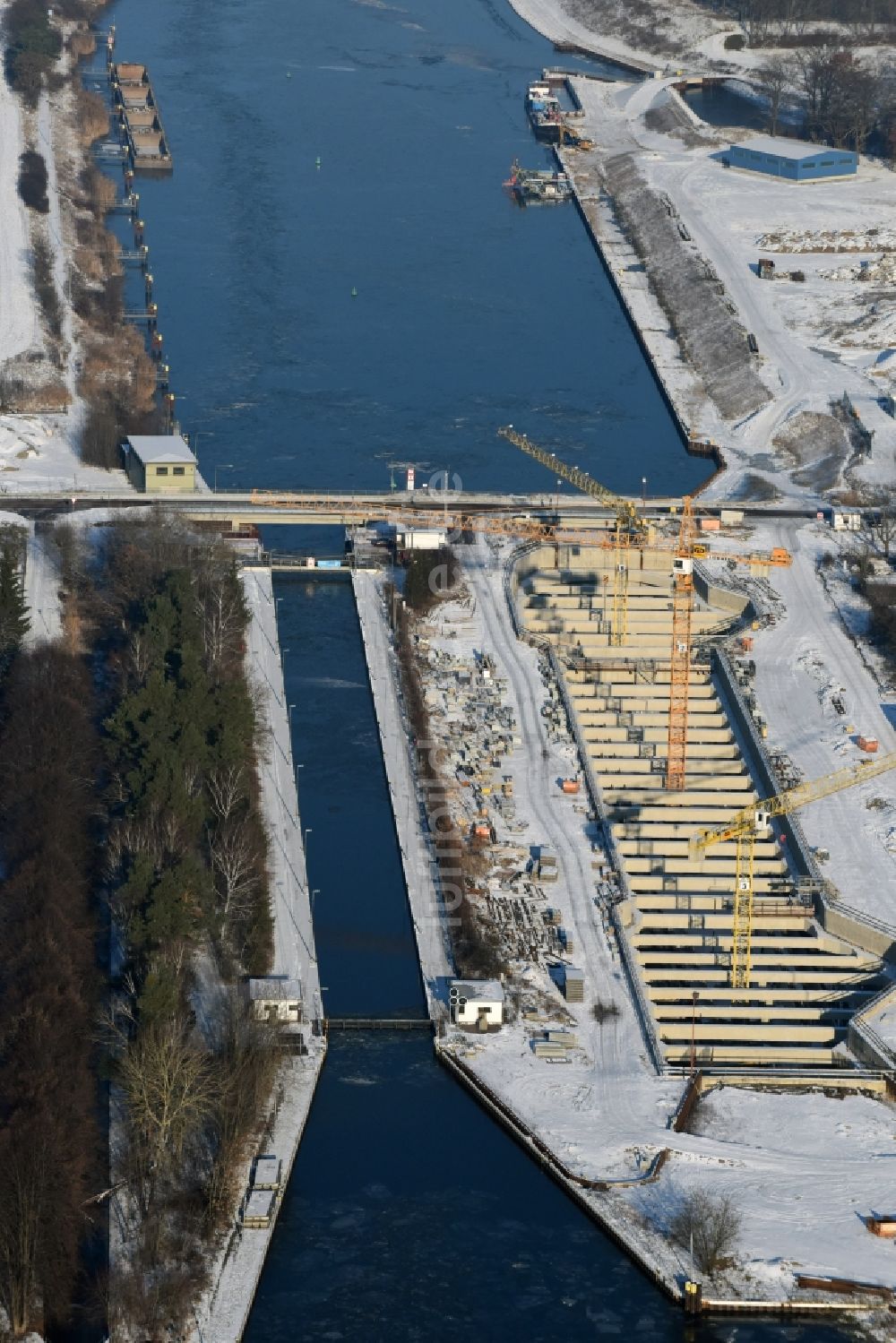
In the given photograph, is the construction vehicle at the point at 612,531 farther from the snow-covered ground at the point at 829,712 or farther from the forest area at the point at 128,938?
the forest area at the point at 128,938

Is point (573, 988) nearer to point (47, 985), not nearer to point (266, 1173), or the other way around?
point (266, 1173)

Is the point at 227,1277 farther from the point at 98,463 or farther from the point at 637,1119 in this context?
the point at 98,463

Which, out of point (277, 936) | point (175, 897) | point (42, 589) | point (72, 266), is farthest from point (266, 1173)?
point (72, 266)

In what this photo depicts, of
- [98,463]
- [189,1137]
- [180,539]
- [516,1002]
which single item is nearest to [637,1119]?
[516,1002]

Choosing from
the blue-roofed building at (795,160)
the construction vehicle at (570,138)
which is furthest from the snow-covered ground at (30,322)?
the blue-roofed building at (795,160)

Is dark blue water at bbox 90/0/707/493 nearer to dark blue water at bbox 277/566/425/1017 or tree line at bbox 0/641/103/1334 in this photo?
dark blue water at bbox 277/566/425/1017
